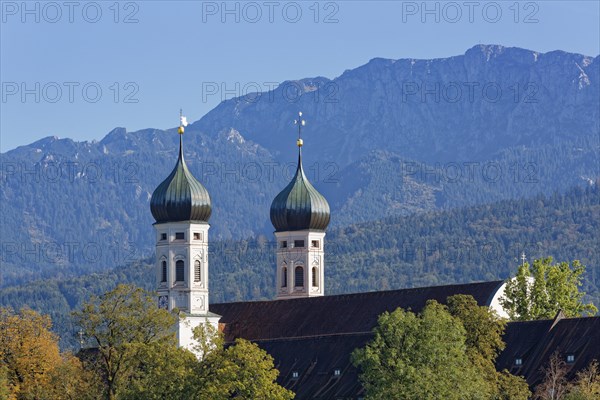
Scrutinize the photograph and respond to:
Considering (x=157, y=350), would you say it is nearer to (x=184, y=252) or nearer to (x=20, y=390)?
(x=20, y=390)

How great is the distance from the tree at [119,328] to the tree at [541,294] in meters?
28.3

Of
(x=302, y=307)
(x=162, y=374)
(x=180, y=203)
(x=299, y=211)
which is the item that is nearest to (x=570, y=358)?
(x=162, y=374)

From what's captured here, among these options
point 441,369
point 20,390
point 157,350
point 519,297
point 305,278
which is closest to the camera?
point 441,369

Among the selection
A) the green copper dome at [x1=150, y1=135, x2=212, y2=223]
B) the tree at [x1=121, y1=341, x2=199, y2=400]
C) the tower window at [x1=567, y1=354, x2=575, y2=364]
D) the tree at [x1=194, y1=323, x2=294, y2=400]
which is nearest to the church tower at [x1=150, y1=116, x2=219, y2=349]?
the green copper dome at [x1=150, y1=135, x2=212, y2=223]

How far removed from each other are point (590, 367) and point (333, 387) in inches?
698

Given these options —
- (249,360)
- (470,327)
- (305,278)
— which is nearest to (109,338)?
(249,360)

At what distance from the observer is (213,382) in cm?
9538

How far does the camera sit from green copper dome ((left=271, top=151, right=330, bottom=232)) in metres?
146

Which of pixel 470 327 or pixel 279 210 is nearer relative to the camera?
pixel 470 327

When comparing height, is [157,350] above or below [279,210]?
below

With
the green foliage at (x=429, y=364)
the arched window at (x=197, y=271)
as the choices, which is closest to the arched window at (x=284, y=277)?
the arched window at (x=197, y=271)

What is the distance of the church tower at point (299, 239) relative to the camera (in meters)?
144

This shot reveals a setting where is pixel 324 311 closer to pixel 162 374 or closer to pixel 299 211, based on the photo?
pixel 299 211

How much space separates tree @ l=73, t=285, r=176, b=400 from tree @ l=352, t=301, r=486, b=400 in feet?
42.0
